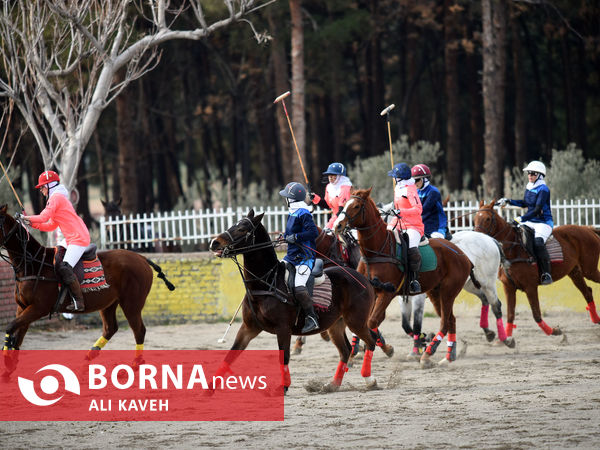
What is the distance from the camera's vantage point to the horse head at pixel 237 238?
403 inches

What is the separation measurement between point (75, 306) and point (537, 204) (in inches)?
297

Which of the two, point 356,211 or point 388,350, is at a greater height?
point 356,211

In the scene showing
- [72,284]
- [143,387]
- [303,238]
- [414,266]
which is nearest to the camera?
[303,238]

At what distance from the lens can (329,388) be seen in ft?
37.0

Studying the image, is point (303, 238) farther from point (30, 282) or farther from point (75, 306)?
point (30, 282)

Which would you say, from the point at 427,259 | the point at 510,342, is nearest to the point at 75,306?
the point at 427,259

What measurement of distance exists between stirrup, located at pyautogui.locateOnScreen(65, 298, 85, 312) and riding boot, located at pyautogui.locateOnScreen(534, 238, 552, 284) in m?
7.40

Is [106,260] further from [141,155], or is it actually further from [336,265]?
[141,155]

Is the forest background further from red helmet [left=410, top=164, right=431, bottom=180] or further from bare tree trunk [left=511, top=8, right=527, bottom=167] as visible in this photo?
red helmet [left=410, top=164, right=431, bottom=180]

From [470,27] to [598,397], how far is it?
2986 centimetres

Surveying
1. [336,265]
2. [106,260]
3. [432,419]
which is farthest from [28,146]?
[432,419]

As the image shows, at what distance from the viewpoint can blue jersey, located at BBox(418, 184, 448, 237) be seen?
14461mm

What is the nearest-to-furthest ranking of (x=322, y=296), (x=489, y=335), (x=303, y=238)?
(x=303, y=238) < (x=322, y=296) < (x=489, y=335)

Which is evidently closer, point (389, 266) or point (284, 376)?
point (284, 376)
